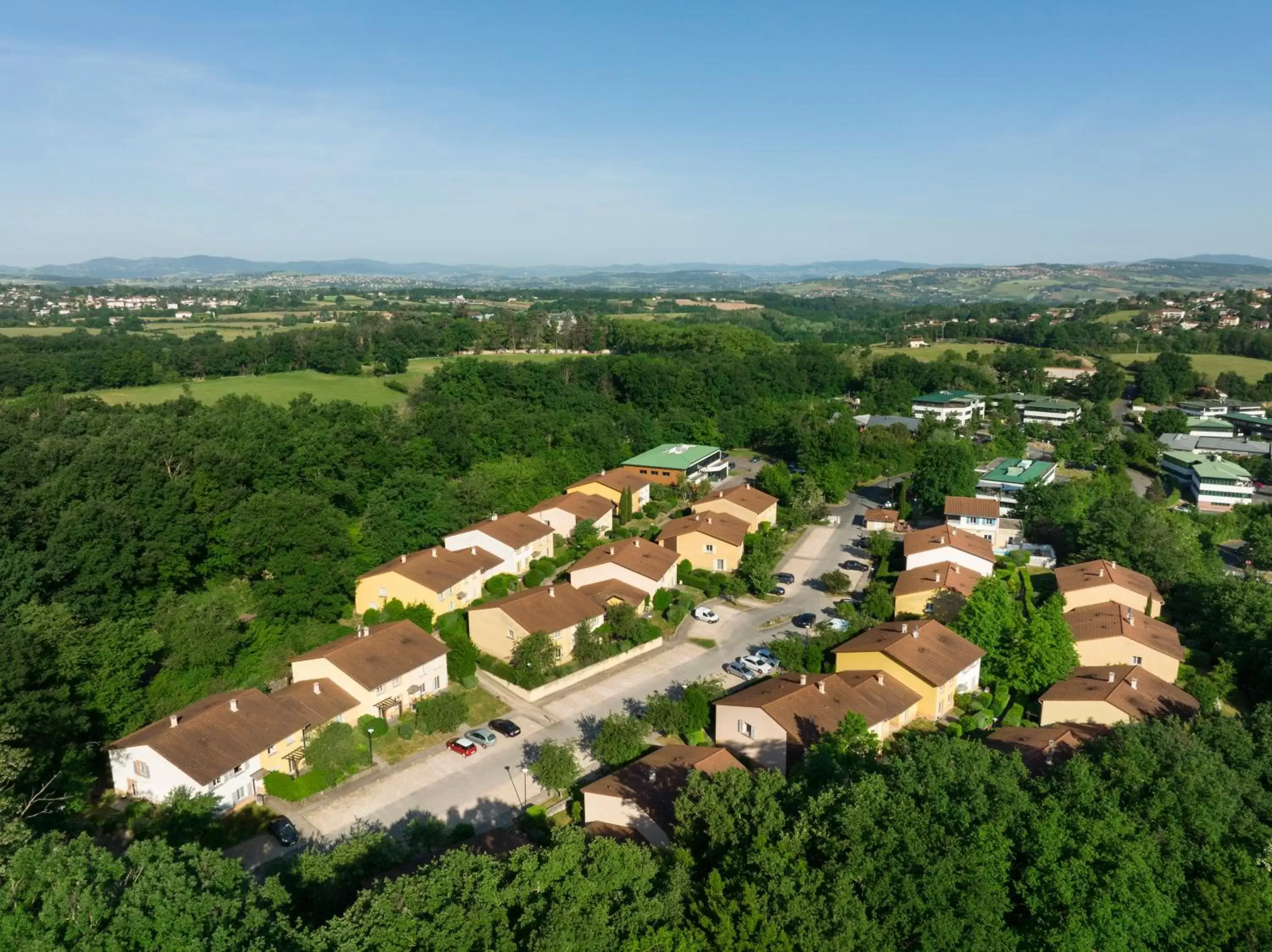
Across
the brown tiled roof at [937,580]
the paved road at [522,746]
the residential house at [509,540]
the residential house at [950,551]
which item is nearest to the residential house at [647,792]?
the paved road at [522,746]

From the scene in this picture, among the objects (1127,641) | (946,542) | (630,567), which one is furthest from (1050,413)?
(630,567)

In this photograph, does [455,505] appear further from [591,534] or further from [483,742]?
[483,742]

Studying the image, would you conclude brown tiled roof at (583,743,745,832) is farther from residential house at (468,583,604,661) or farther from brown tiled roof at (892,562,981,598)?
brown tiled roof at (892,562,981,598)

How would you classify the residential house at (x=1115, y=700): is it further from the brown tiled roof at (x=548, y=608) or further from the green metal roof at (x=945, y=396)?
the green metal roof at (x=945, y=396)

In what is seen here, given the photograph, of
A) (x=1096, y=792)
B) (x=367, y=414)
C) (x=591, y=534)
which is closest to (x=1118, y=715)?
(x=1096, y=792)

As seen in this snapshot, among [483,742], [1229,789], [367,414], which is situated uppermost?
[367,414]

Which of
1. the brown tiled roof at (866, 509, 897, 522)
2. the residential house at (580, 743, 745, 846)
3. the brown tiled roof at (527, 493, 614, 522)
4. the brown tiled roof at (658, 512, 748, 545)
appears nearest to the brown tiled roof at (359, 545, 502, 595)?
the brown tiled roof at (527, 493, 614, 522)

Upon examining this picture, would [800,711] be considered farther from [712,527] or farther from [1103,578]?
[1103,578]
